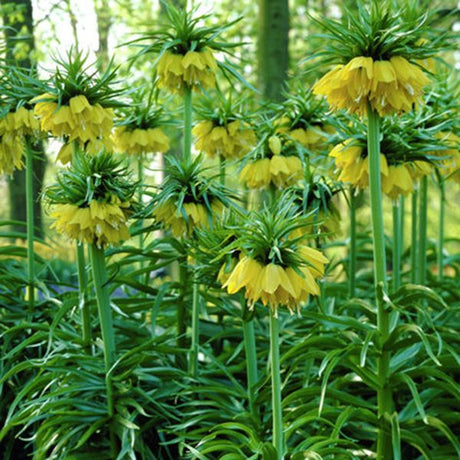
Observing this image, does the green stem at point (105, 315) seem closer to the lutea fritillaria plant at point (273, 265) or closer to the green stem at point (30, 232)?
the green stem at point (30, 232)

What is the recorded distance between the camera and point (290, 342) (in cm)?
312

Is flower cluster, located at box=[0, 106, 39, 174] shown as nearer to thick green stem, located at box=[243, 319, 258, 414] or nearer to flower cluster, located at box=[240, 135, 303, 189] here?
flower cluster, located at box=[240, 135, 303, 189]

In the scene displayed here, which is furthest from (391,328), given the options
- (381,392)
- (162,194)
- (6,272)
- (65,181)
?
(6,272)

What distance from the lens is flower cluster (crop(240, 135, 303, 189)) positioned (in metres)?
2.95

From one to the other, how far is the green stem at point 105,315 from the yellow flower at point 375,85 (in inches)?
39.4

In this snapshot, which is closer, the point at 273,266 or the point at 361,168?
the point at 273,266

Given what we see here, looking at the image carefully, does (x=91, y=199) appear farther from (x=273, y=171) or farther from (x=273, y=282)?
(x=273, y=282)

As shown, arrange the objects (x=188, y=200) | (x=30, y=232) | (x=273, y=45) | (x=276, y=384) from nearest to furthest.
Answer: (x=276, y=384), (x=188, y=200), (x=30, y=232), (x=273, y=45)

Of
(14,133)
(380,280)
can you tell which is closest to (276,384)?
(380,280)

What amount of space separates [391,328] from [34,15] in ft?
13.0

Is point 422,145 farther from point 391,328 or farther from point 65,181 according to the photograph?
point 65,181

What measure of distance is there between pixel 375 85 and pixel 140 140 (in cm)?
124

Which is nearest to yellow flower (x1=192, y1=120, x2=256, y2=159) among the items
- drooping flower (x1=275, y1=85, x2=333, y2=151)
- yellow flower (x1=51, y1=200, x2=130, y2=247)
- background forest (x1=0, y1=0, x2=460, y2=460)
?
background forest (x1=0, y1=0, x2=460, y2=460)

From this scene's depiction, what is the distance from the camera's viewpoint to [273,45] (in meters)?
5.58
